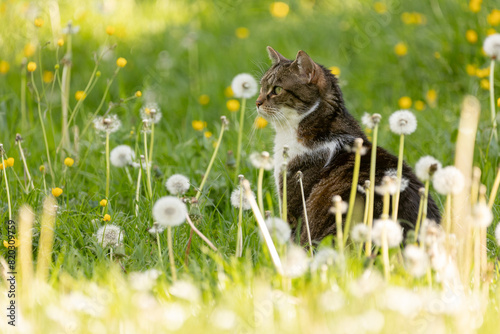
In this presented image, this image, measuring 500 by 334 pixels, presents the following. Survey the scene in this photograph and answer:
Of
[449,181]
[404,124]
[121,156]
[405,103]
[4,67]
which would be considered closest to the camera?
[449,181]

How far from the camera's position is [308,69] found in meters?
3.43

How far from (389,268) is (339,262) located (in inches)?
8.6

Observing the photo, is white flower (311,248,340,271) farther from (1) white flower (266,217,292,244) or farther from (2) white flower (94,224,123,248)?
(2) white flower (94,224,123,248)

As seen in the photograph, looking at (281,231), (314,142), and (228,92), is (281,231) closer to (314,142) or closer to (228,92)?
(314,142)

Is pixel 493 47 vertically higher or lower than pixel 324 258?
higher

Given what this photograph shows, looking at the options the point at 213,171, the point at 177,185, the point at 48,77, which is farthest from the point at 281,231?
the point at 48,77

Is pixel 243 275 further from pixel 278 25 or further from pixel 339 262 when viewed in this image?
pixel 278 25

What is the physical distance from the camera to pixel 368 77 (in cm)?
551

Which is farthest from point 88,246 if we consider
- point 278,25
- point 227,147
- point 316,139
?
point 278,25

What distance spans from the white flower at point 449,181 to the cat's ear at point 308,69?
130 cm

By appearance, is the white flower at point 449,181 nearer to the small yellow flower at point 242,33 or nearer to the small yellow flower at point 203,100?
the small yellow flower at point 203,100

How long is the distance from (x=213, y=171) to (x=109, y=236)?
1101mm

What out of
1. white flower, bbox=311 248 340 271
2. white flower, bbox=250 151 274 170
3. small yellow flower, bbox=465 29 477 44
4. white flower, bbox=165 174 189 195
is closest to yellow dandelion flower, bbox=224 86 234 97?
small yellow flower, bbox=465 29 477 44

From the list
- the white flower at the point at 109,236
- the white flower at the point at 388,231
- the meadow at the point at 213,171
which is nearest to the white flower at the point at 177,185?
the meadow at the point at 213,171
